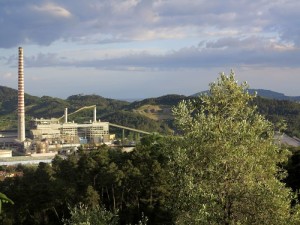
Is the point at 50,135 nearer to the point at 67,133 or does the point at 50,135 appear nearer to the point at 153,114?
the point at 67,133

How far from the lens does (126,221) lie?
24.2m

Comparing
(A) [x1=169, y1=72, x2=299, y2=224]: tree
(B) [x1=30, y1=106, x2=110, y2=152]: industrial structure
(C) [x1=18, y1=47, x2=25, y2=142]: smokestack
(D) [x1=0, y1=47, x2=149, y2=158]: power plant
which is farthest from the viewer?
(B) [x1=30, y1=106, x2=110, y2=152]: industrial structure

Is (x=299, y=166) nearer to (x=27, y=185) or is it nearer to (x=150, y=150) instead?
(x=150, y=150)

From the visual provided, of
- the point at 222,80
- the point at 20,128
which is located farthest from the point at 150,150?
the point at 20,128

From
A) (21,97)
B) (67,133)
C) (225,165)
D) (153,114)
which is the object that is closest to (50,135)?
(67,133)

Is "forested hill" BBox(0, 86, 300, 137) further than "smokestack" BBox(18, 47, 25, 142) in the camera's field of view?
Yes

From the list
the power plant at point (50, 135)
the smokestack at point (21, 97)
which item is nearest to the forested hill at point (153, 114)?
the power plant at point (50, 135)

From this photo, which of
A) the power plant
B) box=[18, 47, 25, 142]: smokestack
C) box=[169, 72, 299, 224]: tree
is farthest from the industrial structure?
box=[169, 72, 299, 224]: tree

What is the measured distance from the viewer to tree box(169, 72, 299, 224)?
1052 cm

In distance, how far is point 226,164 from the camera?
11086 mm

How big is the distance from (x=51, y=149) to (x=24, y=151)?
5641 millimetres

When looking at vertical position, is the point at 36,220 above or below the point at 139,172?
below

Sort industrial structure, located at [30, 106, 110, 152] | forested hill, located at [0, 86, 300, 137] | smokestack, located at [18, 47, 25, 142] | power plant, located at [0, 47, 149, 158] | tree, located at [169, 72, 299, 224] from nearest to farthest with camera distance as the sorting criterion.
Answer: tree, located at [169, 72, 299, 224]
power plant, located at [0, 47, 149, 158]
smokestack, located at [18, 47, 25, 142]
industrial structure, located at [30, 106, 110, 152]
forested hill, located at [0, 86, 300, 137]

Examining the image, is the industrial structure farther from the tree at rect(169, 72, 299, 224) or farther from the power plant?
the tree at rect(169, 72, 299, 224)
